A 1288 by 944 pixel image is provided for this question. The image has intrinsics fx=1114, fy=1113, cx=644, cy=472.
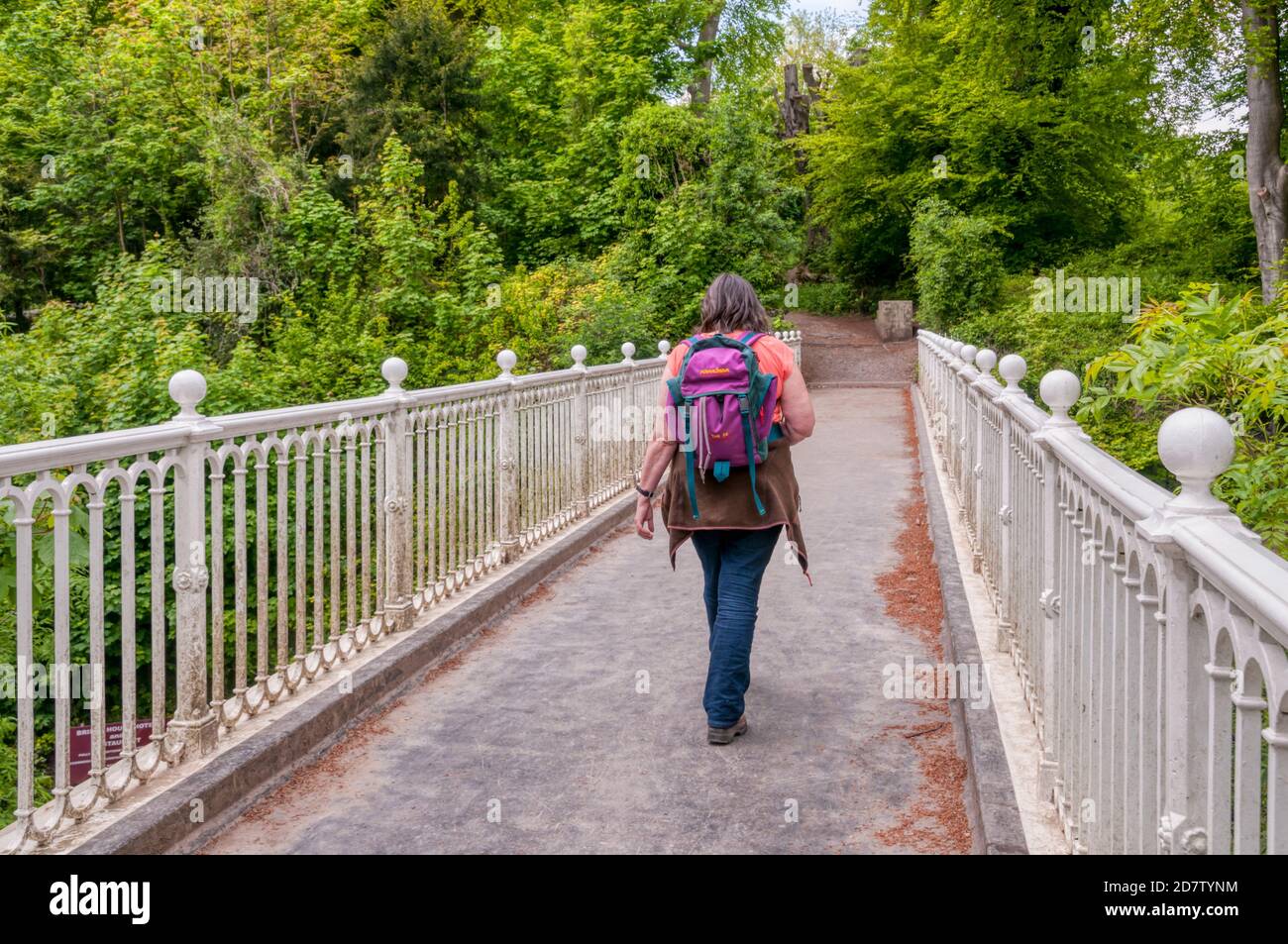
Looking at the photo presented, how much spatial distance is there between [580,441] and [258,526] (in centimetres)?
529

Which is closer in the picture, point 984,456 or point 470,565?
point 984,456

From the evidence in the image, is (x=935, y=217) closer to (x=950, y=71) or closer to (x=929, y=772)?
(x=950, y=71)

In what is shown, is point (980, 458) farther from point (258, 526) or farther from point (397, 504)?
point (258, 526)

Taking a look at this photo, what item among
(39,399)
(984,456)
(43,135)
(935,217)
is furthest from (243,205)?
(984,456)

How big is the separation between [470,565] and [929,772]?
3784 mm

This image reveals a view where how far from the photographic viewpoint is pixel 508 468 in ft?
26.4

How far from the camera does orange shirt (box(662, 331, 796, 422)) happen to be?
187 inches

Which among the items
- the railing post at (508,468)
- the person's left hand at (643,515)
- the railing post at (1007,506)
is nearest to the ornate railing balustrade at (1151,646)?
the railing post at (1007,506)

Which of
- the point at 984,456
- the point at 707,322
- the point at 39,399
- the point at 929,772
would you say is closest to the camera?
the point at 929,772

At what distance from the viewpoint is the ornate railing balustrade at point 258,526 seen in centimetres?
345

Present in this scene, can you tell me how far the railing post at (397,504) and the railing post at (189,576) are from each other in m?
1.77

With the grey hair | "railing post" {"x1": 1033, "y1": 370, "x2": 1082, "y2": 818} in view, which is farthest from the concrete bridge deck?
the grey hair

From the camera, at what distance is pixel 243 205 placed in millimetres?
24984

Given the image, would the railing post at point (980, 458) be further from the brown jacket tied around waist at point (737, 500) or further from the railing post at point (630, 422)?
the railing post at point (630, 422)
